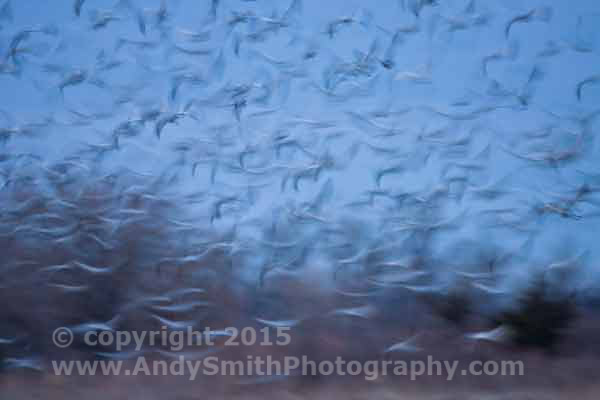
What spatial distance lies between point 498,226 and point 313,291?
3.43 feet

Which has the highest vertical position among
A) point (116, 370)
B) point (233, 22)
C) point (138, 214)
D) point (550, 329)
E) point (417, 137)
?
point (233, 22)

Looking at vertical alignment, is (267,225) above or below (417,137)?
below

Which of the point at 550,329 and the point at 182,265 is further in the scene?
the point at 182,265

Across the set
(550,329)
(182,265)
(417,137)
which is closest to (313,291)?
(182,265)

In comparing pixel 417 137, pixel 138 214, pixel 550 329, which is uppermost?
pixel 417 137

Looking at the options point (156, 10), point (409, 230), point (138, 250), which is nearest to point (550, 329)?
point (409, 230)

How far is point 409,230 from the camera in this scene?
3416 millimetres

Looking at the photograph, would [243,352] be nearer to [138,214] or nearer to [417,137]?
[138,214]

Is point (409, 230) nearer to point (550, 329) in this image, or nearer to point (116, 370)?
point (550, 329)

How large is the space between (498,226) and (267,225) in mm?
1241

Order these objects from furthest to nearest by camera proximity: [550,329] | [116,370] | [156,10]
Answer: [156,10] < [116,370] < [550,329]

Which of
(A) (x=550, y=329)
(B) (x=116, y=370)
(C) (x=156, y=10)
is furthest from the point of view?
(C) (x=156, y=10)

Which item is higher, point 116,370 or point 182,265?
point 182,265

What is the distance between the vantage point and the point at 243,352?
3438mm
